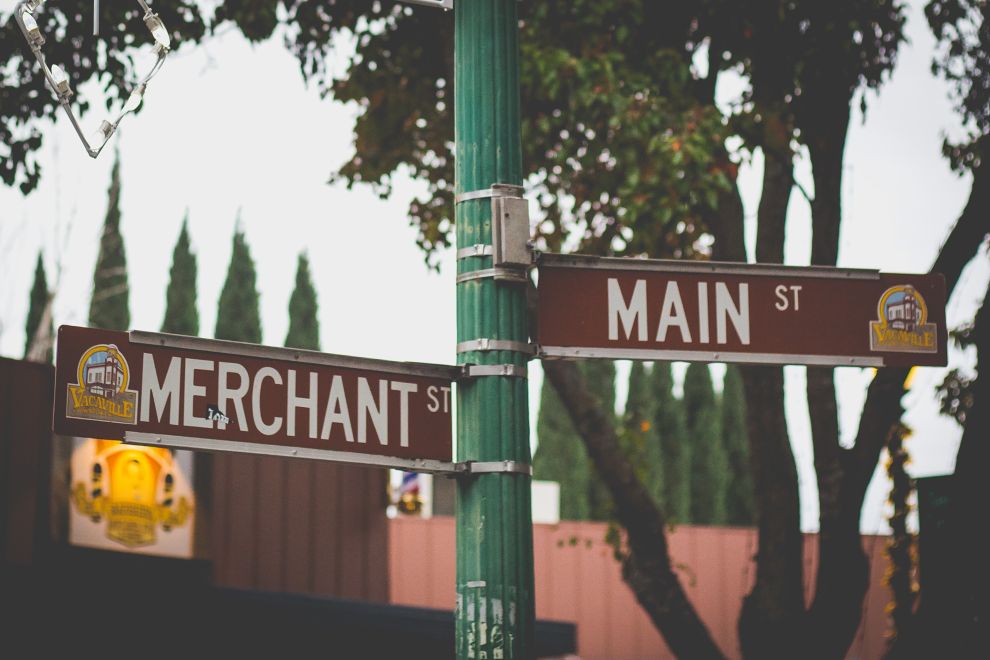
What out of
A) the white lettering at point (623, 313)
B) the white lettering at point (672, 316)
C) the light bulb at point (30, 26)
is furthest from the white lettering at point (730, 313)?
the light bulb at point (30, 26)

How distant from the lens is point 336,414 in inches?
158

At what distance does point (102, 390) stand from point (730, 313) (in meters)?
1.95

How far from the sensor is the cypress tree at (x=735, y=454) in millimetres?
37062

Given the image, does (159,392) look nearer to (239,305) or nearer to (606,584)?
(606,584)

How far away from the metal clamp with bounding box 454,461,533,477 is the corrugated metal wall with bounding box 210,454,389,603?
10.3 m

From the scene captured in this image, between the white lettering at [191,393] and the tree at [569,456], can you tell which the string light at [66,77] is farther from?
the tree at [569,456]

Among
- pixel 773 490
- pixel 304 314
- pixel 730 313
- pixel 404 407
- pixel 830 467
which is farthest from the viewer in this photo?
pixel 304 314

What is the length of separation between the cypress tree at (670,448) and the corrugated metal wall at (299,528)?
66.1ft

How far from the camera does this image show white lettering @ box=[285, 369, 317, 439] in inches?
156

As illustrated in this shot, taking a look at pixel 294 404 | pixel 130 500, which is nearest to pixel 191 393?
pixel 294 404

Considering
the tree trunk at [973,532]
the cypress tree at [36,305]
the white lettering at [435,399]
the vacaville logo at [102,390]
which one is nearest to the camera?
the vacaville logo at [102,390]

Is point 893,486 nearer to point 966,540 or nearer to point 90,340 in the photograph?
point 966,540

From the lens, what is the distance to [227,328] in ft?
112

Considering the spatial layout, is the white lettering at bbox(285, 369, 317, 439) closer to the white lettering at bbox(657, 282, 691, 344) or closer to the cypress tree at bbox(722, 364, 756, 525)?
the white lettering at bbox(657, 282, 691, 344)
